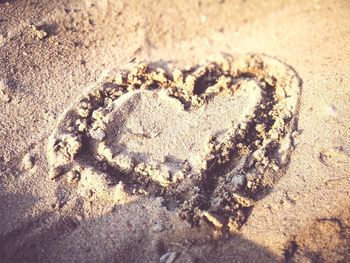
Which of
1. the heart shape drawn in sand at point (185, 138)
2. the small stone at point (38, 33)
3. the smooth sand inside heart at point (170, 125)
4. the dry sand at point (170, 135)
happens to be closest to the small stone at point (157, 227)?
the dry sand at point (170, 135)

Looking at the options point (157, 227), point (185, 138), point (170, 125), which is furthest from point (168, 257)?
point (170, 125)

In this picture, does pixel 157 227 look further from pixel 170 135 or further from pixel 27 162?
pixel 27 162

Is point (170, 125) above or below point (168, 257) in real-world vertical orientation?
above

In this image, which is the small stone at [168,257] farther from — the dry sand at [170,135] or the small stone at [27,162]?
the small stone at [27,162]

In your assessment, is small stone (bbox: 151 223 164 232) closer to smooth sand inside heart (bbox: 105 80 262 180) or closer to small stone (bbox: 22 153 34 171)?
smooth sand inside heart (bbox: 105 80 262 180)

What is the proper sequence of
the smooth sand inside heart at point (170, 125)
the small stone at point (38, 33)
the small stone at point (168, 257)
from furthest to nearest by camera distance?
the small stone at point (38, 33)
the smooth sand inside heart at point (170, 125)
the small stone at point (168, 257)

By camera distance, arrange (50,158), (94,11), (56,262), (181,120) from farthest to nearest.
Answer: (94,11)
(181,120)
(50,158)
(56,262)

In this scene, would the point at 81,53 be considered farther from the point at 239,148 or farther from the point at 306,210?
the point at 306,210

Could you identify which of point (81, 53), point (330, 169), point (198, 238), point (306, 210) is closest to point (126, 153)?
point (198, 238)
